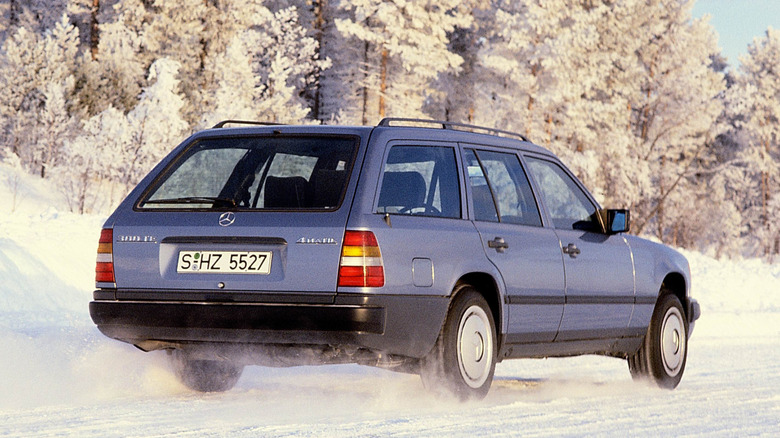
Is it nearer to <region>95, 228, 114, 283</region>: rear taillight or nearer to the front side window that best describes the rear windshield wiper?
<region>95, 228, 114, 283</region>: rear taillight

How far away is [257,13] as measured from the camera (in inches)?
1903

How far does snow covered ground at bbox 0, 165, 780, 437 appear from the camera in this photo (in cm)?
560

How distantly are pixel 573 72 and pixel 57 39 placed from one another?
1868 centimetres

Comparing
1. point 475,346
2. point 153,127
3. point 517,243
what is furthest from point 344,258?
point 153,127

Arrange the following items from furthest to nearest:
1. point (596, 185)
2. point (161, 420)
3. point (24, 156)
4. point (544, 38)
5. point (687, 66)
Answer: point (687, 66)
point (596, 185)
point (544, 38)
point (24, 156)
point (161, 420)

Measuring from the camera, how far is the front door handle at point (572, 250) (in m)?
7.56

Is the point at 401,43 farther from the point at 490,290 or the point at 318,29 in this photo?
the point at 490,290

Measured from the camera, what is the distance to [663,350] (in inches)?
341

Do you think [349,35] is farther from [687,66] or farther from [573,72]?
[687,66]

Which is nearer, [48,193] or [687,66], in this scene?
[48,193]

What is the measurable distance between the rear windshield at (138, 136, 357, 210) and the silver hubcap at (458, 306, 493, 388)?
1.16 meters

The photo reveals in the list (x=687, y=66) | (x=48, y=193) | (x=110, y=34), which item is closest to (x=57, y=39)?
(x=110, y=34)

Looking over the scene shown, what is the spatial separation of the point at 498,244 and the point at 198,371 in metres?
2.08

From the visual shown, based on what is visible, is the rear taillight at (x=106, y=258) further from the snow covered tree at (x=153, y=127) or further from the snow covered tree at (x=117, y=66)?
the snow covered tree at (x=117, y=66)
